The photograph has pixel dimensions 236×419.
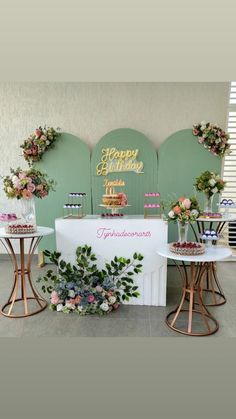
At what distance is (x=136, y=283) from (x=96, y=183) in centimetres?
219

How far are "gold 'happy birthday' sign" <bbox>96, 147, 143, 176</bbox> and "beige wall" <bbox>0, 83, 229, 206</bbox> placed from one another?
15.8 inches

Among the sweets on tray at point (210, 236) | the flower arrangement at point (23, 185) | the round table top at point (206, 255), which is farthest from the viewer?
the flower arrangement at point (23, 185)

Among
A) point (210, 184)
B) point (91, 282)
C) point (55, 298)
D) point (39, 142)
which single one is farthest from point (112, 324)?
point (39, 142)

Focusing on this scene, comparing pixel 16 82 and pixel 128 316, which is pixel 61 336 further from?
pixel 16 82

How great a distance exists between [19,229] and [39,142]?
2151 millimetres

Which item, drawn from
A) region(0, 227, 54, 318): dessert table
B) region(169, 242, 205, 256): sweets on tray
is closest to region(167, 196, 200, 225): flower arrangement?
region(169, 242, 205, 256): sweets on tray

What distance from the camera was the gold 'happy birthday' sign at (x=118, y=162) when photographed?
4844mm

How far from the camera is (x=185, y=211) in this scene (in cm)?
269

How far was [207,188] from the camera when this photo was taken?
3.71 metres

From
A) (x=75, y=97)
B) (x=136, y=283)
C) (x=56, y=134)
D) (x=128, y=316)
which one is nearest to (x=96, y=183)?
(x=56, y=134)

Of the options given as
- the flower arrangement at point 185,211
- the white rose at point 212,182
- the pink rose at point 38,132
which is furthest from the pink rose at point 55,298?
the pink rose at point 38,132

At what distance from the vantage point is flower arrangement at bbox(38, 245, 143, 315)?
3.18 m

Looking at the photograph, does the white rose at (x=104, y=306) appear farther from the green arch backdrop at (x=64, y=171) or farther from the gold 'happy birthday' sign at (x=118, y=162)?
the gold 'happy birthday' sign at (x=118, y=162)

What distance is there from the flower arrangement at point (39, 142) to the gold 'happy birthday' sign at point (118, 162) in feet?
2.96
